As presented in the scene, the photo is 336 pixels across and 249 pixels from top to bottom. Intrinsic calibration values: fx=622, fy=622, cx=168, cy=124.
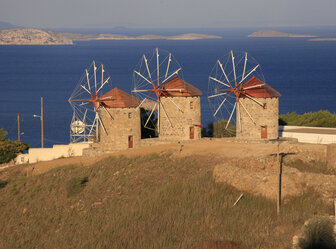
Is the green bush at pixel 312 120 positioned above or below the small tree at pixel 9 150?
above

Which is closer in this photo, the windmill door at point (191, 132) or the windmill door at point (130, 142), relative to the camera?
the windmill door at point (191, 132)

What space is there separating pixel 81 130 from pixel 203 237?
2566 centimetres

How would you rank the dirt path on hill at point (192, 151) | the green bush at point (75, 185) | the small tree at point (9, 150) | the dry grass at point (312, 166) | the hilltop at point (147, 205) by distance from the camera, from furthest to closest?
the small tree at point (9, 150) < the dirt path on hill at point (192, 151) < the green bush at point (75, 185) < the dry grass at point (312, 166) < the hilltop at point (147, 205)

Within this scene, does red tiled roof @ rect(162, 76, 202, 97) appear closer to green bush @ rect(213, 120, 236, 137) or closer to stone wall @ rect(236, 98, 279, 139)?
stone wall @ rect(236, 98, 279, 139)

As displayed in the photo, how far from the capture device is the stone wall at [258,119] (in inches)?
1521

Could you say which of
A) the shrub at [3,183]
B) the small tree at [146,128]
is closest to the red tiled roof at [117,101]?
the small tree at [146,128]

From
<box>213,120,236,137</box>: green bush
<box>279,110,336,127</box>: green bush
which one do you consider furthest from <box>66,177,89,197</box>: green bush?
<box>279,110,336,127</box>: green bush

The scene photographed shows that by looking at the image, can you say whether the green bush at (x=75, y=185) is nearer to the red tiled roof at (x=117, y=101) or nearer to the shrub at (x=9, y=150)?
the red tiled roof at (x=117, y=101)

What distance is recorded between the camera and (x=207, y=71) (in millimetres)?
150750

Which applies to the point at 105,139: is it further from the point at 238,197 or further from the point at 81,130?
the point at 238,197

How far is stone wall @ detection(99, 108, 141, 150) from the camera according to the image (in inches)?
1561

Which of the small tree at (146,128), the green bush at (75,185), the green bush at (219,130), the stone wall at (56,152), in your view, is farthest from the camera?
the green bush at (219,130)

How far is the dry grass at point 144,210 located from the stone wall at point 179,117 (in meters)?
4.84

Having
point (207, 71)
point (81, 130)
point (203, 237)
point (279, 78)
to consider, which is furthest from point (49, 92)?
point (203, 237)
